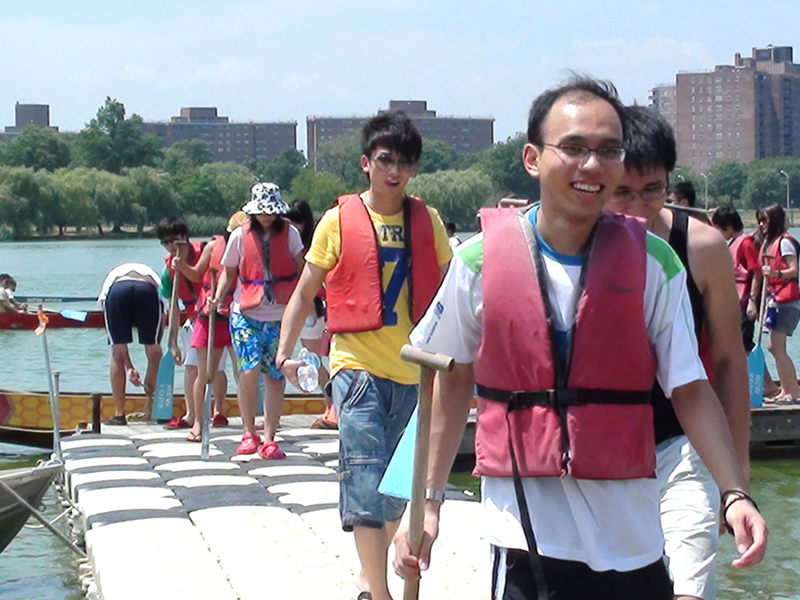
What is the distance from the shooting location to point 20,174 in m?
85.4

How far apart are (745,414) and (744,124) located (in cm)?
19322

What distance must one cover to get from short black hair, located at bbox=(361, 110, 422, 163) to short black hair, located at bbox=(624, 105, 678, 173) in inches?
61.9

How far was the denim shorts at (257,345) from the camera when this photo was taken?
9062 mm

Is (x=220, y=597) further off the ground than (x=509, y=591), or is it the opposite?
(x=509, y=591)

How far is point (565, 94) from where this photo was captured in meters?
3.12

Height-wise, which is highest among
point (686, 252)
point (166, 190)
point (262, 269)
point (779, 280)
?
point (166, 190)

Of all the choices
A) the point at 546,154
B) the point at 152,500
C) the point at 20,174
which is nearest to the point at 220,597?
the point at 152,500

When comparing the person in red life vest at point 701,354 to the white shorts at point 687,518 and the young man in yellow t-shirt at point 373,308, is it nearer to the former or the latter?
the white shorts at point 687,518

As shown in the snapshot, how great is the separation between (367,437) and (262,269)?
417cm

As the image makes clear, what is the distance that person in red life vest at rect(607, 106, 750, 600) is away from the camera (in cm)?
361

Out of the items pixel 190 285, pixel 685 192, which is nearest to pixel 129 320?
pixel 190 285

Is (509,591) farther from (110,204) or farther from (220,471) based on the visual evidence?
(110,204)

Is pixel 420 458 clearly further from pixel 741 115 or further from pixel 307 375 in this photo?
pixel 741 115

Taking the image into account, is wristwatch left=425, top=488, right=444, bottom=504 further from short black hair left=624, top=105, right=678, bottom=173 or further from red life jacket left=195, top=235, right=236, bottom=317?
red life jacket left=195, top=235, right=236, bottom=317
